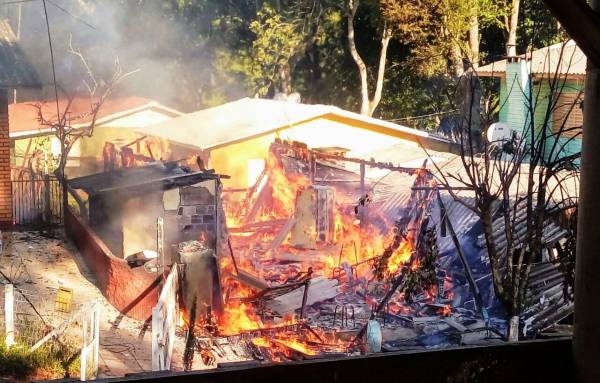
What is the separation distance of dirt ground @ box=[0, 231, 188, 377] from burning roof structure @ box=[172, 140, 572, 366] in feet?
3.24

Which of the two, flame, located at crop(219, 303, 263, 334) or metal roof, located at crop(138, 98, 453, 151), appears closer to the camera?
flame, located at crop(219, 303, 263, 334)

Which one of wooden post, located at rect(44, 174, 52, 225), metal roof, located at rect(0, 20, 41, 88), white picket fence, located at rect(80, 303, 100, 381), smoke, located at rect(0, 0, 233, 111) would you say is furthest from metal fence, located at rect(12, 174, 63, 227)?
smoke, located at rect(0, 0, 233, 111)

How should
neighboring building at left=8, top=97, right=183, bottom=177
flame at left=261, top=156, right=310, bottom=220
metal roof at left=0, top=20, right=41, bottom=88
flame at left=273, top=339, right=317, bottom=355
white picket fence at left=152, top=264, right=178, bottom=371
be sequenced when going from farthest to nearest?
neighboring building at left=8, top=97, right=183, bottom=177 → flame at left=261, top=156, right=310, bottom=220 → metal roof at left=0, top=20, right=41, bottom=88 → flame at left=273, top=339, right=317, bottom=355 → white picket fence at left=152, top=264, right=178, bottom=371

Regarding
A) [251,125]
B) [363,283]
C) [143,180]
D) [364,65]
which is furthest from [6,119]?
[364,65]

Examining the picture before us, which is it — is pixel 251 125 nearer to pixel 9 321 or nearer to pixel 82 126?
pixel 82 126

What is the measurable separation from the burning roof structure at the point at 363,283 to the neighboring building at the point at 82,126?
10548 millimetres

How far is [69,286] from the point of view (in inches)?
532

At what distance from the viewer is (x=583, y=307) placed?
273 cm

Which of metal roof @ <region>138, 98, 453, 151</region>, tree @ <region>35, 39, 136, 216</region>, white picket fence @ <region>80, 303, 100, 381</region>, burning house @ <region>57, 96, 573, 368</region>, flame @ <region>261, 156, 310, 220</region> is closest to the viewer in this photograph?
white picket fence @ <region>80, 303, 100, 381</region>

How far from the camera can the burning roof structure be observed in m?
11.0

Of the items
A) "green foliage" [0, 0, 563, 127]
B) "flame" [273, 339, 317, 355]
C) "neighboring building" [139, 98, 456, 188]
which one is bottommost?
"flame" [273, 339, 317, 355]

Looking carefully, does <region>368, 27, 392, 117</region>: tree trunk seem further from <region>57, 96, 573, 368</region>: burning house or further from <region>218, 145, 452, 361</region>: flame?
<region>57, 96, 573, 368</region>: burning house

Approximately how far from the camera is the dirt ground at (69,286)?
10266 millimetres

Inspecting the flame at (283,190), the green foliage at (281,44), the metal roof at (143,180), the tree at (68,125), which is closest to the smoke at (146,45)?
the green foliage at (281,44)
